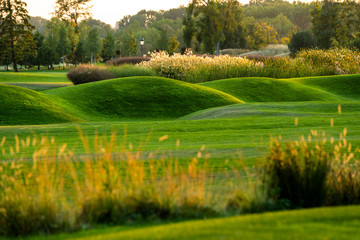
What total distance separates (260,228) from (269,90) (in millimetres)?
23995

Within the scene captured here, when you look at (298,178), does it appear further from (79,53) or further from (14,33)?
(79,53)

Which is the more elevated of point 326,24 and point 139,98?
point 326,24

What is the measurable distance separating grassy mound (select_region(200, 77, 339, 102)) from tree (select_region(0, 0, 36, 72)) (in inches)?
1437

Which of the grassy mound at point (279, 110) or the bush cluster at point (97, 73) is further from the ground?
the bush cluster at point (97, 73)

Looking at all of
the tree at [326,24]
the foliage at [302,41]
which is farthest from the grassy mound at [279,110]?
the foliage at [302,41]

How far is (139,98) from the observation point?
2450 centimetres

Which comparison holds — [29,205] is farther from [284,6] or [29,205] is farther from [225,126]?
[284,6]

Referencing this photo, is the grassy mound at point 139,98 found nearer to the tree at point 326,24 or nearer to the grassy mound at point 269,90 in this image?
the grassy mound at point 269,90

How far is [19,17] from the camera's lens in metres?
63.3

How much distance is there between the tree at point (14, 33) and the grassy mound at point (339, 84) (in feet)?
127

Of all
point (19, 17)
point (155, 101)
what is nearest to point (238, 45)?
point (19, 17)

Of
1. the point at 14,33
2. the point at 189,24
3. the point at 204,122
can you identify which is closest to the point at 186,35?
the point at 189,24

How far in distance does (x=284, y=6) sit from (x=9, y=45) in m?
112

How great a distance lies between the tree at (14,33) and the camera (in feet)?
187
